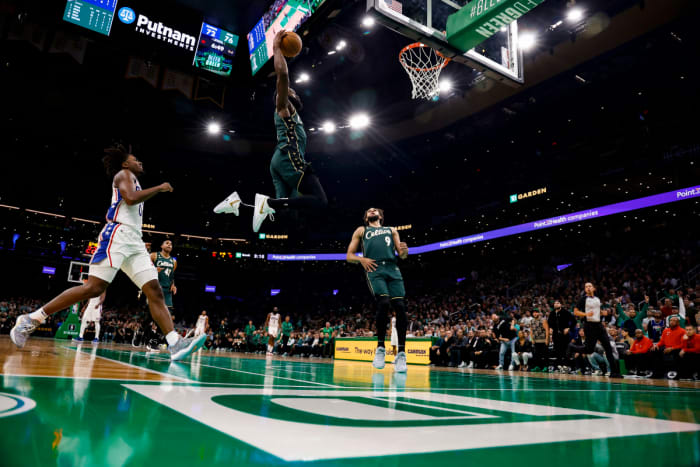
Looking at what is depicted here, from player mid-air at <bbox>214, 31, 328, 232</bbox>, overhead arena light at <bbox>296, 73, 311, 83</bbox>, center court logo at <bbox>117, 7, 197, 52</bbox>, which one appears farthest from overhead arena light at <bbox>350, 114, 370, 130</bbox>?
player mid-air at <bbox>214, 31, 328, 232</bbox>

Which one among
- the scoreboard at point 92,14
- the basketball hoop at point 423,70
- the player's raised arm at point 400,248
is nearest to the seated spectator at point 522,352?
the basketball hoop at point 423,70

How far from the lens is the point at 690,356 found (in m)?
7.27

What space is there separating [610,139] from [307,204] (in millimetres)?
18355

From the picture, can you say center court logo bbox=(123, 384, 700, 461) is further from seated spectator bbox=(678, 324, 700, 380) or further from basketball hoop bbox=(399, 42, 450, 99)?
basketball hoop bbox=(399, 42, 450, 99)

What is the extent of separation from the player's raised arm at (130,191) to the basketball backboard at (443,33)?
3.88m

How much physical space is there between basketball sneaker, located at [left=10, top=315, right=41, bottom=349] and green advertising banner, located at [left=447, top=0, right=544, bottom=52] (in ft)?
19.3

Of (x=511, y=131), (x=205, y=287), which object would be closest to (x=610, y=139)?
(x=511, y=131)

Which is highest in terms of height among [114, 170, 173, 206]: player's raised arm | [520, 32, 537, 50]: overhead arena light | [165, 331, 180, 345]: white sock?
[520, 32, 537, 50]: overhead arena light

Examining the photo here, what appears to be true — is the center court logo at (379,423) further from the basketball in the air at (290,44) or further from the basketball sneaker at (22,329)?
the basketball in the air at (290,44)

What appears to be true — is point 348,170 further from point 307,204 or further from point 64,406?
point 64,406

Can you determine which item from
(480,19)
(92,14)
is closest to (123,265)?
(480,19)

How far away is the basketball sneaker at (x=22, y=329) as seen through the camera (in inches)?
139

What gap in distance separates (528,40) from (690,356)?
1201 cm

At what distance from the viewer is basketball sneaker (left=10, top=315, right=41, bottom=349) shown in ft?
11.6
